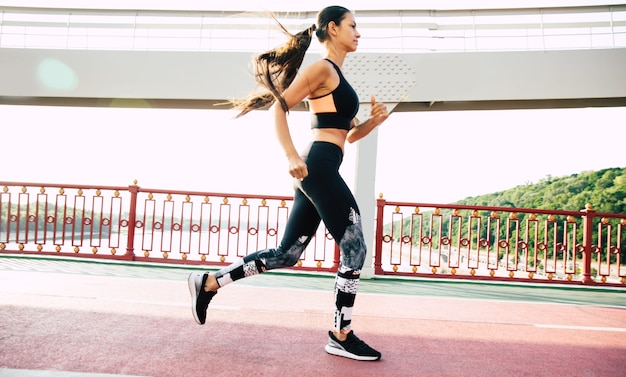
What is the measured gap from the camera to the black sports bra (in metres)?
2.07

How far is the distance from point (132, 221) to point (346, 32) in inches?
213

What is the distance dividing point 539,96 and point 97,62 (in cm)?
653

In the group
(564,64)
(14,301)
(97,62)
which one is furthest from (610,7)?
(14,301)

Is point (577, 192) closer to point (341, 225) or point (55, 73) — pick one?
point (55, 73)

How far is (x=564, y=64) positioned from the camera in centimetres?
619

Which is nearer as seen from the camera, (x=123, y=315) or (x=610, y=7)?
(x=123, y=315)

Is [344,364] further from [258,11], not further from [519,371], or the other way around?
[258,11]

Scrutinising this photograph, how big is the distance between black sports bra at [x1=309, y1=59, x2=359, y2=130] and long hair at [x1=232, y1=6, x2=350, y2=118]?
215mm

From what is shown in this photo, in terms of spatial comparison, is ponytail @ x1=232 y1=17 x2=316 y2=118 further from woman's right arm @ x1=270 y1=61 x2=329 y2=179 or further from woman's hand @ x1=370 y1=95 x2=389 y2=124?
woman's hand @ x1=370 y1=95 x2=389 y2=124

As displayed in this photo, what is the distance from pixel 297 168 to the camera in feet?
6.31

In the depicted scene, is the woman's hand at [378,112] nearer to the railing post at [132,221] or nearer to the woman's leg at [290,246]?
the woman's leg at [290,246]

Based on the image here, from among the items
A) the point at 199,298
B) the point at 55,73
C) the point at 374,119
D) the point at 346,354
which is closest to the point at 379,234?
the point at 374,119

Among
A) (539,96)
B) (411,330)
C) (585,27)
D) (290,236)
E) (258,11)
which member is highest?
(585,27)

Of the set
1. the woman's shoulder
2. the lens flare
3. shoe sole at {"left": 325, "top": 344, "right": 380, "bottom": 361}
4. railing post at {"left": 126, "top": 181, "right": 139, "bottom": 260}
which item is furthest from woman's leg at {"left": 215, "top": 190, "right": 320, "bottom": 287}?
the lens flare
